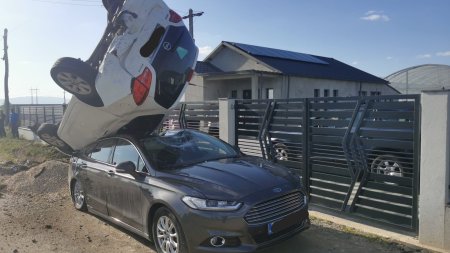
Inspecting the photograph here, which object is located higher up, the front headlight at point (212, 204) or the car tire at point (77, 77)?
the car tire at point (77, 77)

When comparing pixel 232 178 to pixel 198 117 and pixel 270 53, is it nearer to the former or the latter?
pixel 198 117

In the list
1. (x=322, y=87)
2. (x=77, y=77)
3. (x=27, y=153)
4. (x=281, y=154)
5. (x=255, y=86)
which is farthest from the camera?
(x=322, y=87)

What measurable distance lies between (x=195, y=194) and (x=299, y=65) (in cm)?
2229

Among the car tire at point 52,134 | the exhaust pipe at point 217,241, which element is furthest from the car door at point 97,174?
the exhaust pipe at point 217,241

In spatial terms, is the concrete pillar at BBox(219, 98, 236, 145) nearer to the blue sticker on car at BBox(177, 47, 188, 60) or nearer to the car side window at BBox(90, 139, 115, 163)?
the blue sticker on car at BBox(177, 47, 188, 60)

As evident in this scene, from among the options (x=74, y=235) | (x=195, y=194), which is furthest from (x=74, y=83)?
(x=195, y=194)

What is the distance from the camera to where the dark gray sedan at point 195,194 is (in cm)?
454

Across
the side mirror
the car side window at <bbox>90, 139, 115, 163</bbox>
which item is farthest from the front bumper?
the car side window at <bbox>90, 139, 115, 163</bbox>

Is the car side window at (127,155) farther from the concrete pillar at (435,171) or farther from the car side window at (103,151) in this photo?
the concrete pillar at (435,171)

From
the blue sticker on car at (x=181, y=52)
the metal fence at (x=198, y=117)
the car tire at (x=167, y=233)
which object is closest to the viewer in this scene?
the car tire at (x=167, y=233)

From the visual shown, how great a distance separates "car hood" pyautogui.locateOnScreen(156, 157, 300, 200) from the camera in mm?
4680

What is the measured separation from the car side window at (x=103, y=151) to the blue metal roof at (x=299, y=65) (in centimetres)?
1615

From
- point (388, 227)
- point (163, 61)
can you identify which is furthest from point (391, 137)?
point (163, 61)

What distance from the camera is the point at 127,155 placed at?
6.15m
